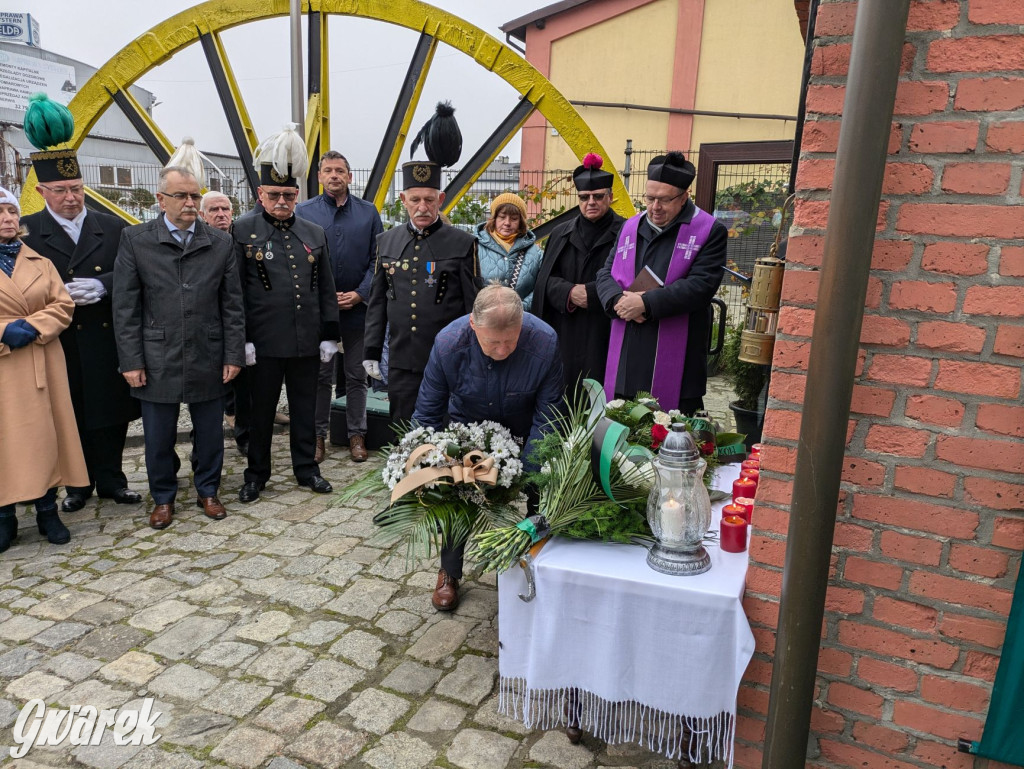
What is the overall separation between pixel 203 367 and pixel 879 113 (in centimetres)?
378

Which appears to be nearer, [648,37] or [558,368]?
[558,368]

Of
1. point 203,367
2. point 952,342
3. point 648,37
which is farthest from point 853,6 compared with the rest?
point 648,37

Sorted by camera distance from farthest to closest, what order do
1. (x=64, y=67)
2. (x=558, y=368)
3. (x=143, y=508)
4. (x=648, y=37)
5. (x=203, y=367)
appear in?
(x=64, y=67) → (x=648, y=37) → (x=143, y=508) → (x=203, y=367) → (x=558, y=368)

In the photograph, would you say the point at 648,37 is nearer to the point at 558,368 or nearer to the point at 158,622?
the point at 558,368

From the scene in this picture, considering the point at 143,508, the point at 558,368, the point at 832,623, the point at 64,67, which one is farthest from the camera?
the point at 64,67

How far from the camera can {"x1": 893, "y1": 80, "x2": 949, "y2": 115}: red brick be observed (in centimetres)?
167

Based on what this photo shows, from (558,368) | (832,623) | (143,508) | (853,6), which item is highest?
(853,6)

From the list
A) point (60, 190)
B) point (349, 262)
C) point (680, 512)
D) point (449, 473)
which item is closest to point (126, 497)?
point (60, 190)

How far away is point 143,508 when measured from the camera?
455cm

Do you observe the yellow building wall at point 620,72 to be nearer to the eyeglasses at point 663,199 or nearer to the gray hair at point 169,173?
Result: the gray hair at point 169,173

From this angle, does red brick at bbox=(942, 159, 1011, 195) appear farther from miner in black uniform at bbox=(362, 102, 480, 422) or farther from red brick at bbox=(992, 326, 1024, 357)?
miner in black uniform at bbox=(362, 102, 480, 422)

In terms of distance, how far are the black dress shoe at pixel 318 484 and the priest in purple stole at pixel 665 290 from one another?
2071 mm

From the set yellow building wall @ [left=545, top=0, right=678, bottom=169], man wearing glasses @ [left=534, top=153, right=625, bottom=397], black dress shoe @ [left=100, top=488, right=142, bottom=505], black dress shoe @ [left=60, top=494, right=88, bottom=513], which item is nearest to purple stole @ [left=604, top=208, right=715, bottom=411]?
man wearing glasses @ [left=534, top=153, right=625, bottom=397]

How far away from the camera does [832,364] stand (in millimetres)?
1652
